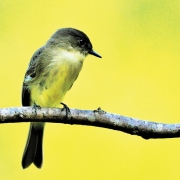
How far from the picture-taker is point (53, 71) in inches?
88.5

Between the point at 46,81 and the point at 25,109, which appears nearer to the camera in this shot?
the point at 25,109

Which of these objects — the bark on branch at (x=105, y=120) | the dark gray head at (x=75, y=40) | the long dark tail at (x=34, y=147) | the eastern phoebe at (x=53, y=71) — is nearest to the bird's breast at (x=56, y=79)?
the eastern phoebe at (x=53, y=71)

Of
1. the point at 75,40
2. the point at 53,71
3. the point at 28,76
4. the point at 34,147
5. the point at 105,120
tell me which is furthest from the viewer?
the point at 34,147

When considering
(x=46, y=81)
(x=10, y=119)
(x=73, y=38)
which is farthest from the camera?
(x=73, y=38)

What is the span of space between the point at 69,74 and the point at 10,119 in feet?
2.54

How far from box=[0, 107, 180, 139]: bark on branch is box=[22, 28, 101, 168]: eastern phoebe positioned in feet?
1.99

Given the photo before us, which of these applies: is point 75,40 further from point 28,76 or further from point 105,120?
point 105,120

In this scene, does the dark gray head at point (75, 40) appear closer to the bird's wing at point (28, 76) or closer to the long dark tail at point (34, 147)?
the bird's wing at point (28, 76)

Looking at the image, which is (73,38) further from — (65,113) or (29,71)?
(65,113)

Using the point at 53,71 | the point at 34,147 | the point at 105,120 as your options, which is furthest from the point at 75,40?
the point at 105,120

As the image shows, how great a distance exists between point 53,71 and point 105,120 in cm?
73

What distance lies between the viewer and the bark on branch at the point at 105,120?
5.09 feet

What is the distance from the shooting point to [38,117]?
1634 mm

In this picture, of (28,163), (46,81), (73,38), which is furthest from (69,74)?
(28,163)
